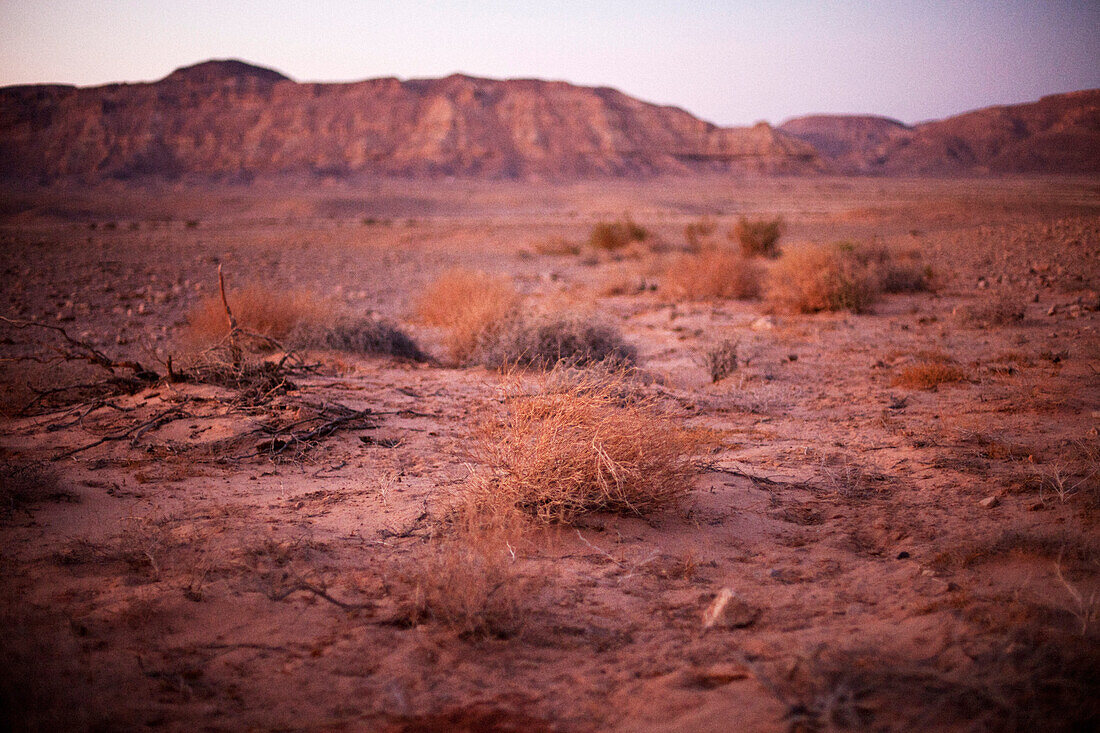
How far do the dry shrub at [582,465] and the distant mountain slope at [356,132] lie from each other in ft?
217

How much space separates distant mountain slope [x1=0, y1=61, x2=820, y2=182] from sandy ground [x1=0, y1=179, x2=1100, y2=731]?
2557 inches

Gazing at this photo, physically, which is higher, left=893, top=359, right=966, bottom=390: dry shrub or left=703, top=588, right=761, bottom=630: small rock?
left=893, top=359, right=966, bottom=390: dry shrub

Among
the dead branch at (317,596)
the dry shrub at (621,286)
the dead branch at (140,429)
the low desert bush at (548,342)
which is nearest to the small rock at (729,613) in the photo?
the dead branch at (317,596)

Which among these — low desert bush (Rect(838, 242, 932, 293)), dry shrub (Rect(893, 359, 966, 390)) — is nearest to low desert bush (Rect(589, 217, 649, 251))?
low desert bush (Rect(838, 242, 932, 293))

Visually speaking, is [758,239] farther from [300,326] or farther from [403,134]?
[403,134]

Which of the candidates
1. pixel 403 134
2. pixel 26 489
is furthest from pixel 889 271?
pixel 403 134

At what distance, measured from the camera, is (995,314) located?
670cm

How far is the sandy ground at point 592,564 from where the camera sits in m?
1.72

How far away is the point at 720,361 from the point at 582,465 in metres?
3.14

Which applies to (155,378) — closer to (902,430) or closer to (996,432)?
(902,430)

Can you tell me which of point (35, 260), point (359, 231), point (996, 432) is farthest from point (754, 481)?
point (359, 231)

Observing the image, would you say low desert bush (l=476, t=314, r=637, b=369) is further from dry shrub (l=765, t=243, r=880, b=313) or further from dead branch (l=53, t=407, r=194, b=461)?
dry shrub (l=765, t=243, r=880, b=313)

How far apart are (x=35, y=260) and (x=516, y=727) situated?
15.1m

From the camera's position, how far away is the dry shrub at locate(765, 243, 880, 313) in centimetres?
788
